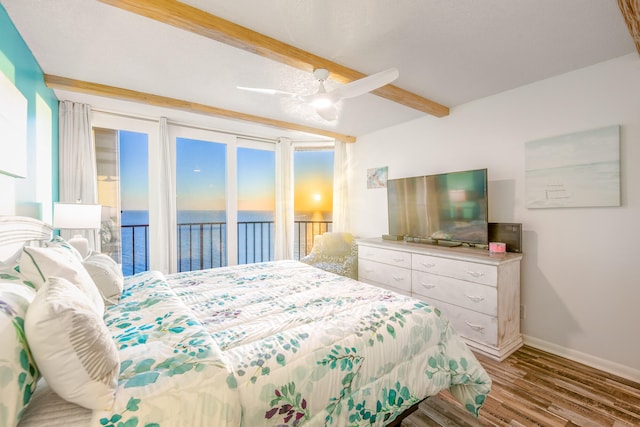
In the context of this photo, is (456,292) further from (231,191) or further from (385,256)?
(231,191)

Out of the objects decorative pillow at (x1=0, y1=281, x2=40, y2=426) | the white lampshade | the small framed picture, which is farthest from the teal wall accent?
the small framed picture

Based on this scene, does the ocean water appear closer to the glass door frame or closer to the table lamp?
the glass door frame

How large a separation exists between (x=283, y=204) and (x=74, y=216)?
274 cm

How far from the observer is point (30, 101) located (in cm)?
216

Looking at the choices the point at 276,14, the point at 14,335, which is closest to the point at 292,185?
the point at 276,14

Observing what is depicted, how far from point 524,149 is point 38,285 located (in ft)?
12.0

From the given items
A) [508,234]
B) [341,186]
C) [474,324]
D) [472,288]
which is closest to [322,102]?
[472,288]

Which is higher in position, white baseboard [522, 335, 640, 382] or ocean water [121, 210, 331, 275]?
ocean water [121, 210, 331, 275]

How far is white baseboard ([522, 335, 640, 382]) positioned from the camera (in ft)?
6.84

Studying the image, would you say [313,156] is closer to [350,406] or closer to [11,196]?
[11,196]

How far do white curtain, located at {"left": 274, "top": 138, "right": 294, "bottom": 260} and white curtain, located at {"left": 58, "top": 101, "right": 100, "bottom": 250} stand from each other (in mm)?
2420

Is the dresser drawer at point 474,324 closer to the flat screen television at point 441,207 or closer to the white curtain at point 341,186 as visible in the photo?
the flat screen television at point 441,207

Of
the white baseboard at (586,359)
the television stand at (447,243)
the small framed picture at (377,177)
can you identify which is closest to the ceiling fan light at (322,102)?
the television stand at (447,243)

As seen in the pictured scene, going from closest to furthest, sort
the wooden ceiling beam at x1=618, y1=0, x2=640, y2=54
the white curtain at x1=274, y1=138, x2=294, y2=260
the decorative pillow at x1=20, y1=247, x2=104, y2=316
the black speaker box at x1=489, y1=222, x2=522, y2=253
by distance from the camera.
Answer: the decorative pillow at x1=20, y1=247, x2=104, y2=316 < the wooden ceiling beam at x1=618, y1=0, x2=640, y2=54 < the black speaker box at x1=489, y1=222, x2=522, y2=253 < the white curtain at x1=274, y1=138, x2=294, y2=260
